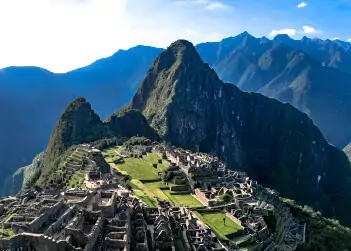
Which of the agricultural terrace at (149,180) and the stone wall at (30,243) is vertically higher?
the stone wall at (30,243)

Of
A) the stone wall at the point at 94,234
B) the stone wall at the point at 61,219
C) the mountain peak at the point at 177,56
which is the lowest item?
the stone wall at the point at 94,234

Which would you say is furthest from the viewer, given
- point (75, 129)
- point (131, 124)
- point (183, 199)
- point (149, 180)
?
point (131, 124)

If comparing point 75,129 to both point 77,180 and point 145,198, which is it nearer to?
point 77,180

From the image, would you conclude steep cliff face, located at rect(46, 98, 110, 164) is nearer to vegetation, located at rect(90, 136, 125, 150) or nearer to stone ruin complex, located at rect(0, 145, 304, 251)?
vegetation, located at rect(90, 136, 125, 150)

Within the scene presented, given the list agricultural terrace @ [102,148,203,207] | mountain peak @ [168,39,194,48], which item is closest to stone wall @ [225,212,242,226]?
agricultural terrace @ [102,148,203,207]

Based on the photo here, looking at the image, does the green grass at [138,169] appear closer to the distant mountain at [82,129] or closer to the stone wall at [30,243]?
the distant mountain at [82,129]

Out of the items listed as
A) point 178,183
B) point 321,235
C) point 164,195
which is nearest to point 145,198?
point 164,195

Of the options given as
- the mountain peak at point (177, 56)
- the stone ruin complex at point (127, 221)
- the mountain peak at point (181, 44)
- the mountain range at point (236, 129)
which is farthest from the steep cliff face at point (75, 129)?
the mountain peak at point (181, 44)
